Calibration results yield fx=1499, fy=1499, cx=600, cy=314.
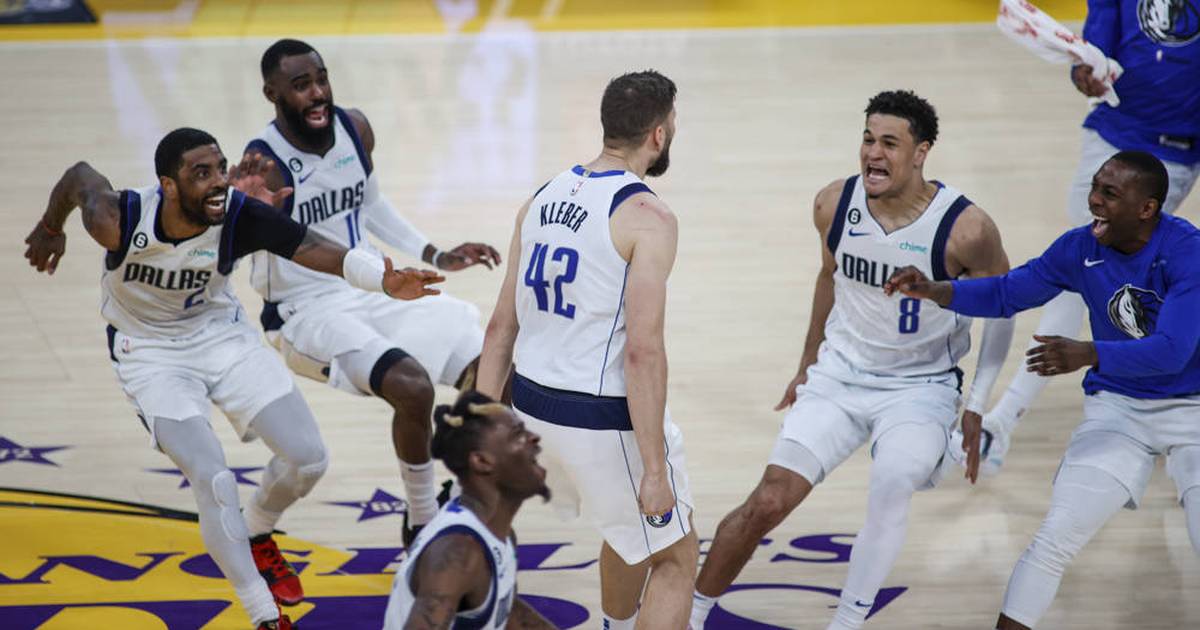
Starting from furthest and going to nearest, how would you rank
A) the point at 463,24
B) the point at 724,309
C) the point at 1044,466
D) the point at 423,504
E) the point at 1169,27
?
1. the point at 463,24
2. the point at 724,309
3. the point at 1044,466
4. the point at 1169,27
5. the point at 423,504

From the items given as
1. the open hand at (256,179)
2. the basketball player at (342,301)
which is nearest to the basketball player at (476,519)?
the basketball player at (342,301)

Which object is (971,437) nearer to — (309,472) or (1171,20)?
(1171,20)

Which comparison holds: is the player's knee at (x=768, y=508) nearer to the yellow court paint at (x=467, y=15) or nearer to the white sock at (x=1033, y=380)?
the white sock at (x=1033, y=380)

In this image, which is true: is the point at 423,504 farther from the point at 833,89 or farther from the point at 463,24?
the point at 463,24

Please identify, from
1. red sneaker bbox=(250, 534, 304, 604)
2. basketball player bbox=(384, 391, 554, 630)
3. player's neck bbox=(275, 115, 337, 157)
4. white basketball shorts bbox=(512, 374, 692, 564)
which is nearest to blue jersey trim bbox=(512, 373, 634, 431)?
white basketball shorts bbox=(512, 374, 692, 564)

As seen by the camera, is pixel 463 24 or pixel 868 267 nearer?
pixel 868 267

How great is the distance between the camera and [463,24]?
15945mm

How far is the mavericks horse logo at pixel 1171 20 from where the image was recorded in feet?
20.7

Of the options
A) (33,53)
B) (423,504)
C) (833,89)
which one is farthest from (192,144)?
(33,53)

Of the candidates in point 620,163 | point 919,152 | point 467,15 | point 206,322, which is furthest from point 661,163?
point 467,15

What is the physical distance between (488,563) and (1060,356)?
213 cm

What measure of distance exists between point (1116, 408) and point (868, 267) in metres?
0.98

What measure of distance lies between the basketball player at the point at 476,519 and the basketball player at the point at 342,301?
7.26 ft

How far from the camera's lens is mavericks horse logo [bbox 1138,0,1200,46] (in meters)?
6.30
